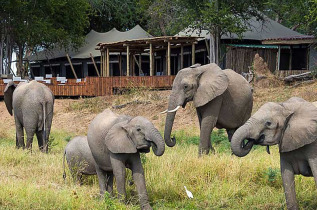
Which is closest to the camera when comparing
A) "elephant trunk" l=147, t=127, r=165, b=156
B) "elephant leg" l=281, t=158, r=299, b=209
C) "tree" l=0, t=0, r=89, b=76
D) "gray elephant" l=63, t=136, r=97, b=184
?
"elephant trunk" l=147, t=127, r=165, b=156

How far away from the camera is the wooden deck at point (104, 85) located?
2642 cm

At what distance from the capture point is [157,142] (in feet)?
23.2

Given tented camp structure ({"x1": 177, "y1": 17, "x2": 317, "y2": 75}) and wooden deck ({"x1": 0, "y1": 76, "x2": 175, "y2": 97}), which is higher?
tented camp structure ({"x1": 177, "y1": 17, "x2": 317, "y2": 75})

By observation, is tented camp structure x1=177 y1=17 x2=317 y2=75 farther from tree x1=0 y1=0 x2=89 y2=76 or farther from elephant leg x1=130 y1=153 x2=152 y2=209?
elephant leg x1=130 y1=153 x2=152 y2=209

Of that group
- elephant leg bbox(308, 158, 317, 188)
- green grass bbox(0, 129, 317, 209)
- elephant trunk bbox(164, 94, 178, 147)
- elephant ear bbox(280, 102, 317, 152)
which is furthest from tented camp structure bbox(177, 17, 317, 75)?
elephant leg bbox(308, 158, 317, 188)

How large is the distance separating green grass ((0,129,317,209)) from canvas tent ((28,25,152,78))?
90.3ft

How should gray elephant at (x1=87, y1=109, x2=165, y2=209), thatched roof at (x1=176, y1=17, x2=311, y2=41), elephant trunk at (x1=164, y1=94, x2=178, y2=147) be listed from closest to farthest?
gray elephant at (x1=87, y1=109, x2=165, y2=209)
elephant trunk at (x1=164, y1=94, x2=178, y2=147)
thatched roof at (x1=176, y1=17, x2=311, y2=41)

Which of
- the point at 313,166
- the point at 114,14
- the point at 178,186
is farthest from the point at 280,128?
the point at 114,14

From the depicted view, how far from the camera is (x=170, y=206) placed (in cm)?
819

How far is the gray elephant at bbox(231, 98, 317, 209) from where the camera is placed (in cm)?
680

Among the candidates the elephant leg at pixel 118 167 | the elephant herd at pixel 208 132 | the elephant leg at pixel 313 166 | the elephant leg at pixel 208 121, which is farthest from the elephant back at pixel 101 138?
the elephant leg at pixel 208 121

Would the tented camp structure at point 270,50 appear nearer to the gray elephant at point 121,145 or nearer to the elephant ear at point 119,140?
the gray elephant at point 121,145

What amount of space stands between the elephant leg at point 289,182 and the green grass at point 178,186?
29.3 inches

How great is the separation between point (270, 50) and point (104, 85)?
9057mm
